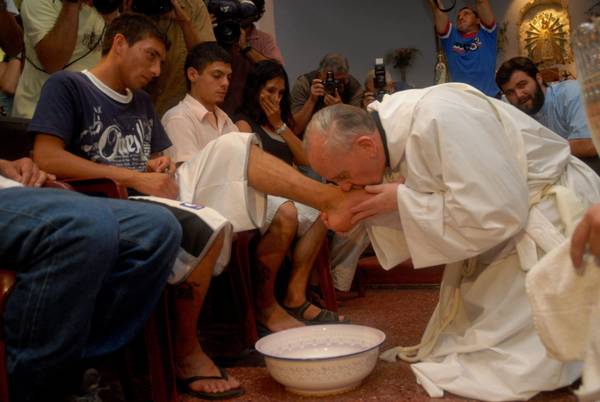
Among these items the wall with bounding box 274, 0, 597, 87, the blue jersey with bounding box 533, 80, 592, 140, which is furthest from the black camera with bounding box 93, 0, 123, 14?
the wall with bounding box 274, 0, 597, 87

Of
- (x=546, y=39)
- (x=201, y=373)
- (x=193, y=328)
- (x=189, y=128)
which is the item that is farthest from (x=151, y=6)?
(x=546, y=39)

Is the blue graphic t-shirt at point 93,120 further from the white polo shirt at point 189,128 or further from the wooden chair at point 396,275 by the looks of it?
the wooden chair at point 396,275

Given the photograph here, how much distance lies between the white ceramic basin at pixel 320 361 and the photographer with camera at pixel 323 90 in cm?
173

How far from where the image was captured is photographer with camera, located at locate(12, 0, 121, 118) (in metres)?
2.36

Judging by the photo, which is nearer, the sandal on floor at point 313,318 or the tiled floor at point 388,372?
the tiled floor at point 388,372

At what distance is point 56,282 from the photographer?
1.21 meters

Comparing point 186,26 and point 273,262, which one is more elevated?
point 186,26

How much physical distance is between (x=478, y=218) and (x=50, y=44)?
167 centimetres

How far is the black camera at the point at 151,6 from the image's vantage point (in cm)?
288

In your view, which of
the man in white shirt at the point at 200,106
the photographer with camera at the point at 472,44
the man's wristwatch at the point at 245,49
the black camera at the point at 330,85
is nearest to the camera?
the man in white shirt at the point at 200,106

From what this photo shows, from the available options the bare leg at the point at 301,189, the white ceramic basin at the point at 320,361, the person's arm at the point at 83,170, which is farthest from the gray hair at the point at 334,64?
the white ceramic basin at the point at 320,361

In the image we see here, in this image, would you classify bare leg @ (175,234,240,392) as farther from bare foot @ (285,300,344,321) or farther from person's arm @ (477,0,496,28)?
person's arm @ (477,0,496,28)

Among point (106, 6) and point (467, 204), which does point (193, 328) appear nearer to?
point (467, 204)

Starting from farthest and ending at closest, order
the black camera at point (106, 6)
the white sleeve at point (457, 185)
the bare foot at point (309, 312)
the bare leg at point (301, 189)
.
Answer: the black camera at point (106, 6) → the bare foot at point (309, 312) → the bare leg at point (301, 189) → the white sleeve at point (457, 185)
